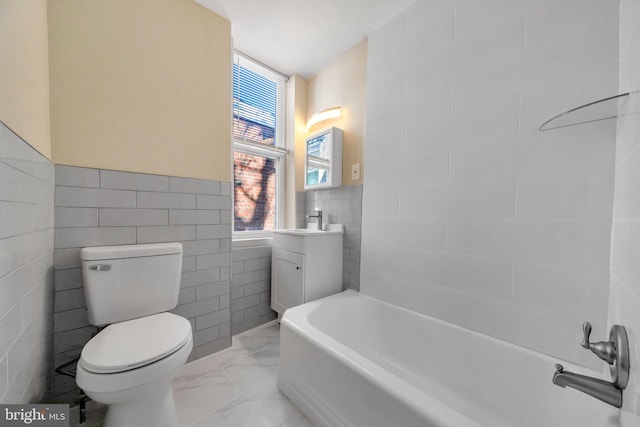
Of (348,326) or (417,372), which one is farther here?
(348,326)

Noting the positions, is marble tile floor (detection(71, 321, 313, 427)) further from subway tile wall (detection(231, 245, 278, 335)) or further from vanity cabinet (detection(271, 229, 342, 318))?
vanity cabinet (detection(271, 229, 342, 318))

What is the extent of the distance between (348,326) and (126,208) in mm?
1575

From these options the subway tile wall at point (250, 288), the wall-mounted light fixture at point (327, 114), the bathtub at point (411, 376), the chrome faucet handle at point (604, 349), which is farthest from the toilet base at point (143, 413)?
the wall-mounted light fixture at point (327, 114)

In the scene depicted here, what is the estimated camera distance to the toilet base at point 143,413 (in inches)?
38.7

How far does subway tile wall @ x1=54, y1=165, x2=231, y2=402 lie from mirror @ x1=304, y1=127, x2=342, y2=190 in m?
0.79

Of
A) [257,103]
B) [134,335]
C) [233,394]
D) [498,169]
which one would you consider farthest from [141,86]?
[498,169]

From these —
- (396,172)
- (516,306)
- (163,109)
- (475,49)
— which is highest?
(475,49)

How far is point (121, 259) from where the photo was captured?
4.06ft

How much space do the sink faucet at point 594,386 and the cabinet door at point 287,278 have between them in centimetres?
142

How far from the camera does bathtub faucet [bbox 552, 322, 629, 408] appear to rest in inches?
23.6

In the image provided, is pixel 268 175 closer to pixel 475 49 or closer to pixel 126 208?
pixel 126 208

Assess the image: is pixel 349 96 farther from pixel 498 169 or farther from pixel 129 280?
pixel 129 280

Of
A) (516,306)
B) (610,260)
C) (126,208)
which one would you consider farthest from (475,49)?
(126,208)

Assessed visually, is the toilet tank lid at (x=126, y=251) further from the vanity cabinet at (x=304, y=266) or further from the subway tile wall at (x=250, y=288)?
the vanity cabinet at (x=304, y=266)
